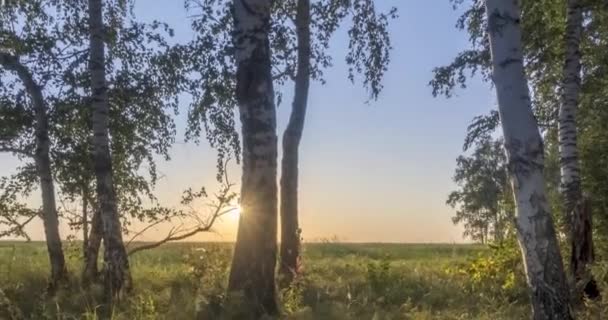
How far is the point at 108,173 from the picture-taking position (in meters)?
10.8

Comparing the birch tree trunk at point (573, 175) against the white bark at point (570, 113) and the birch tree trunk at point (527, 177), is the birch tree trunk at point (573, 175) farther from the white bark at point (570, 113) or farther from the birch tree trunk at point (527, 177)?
the birch tree trunk at point (527, 177)

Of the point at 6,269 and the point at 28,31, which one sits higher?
the point at 28,31

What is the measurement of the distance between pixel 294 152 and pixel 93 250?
4.40m

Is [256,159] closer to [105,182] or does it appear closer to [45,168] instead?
[105,182]

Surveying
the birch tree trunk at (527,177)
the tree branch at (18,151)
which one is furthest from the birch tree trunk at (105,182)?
the birch tree trunk at (527,177)

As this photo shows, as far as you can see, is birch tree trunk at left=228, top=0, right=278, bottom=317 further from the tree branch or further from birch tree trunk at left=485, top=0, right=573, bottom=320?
the tree branch

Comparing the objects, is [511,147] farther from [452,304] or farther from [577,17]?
[577,17]

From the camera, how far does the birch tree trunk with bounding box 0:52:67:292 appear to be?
38.9ft

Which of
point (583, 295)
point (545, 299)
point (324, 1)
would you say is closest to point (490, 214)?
point (324, 1)

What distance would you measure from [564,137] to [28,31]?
9581 millimetres

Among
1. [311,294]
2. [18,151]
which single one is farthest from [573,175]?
[18,151]

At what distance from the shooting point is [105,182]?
10.7 metres

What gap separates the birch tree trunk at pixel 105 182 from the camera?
10.5 m

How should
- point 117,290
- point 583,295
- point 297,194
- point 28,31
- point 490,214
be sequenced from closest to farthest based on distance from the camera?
point 583,295 < point 117,290 < point 28,31 < point 297,194 < point 490,214
